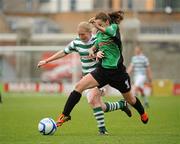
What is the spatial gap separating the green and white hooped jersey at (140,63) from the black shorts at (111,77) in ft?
41.7

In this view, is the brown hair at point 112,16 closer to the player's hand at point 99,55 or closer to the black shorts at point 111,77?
the player's hand at point 99,55

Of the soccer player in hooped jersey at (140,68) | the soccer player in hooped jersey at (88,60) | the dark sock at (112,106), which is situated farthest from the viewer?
the soccer player in hooped jersey at (140,68)

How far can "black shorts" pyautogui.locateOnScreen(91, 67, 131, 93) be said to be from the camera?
1516cm

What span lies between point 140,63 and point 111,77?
13.0 metres

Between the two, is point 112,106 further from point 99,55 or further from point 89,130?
point 99,55

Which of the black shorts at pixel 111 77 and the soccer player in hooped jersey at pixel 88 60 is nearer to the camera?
the black shorts at pixel 111 77

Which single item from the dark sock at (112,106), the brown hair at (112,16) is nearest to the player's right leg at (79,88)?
the brown hair at (112,16)

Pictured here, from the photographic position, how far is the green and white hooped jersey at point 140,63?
91.9 feet

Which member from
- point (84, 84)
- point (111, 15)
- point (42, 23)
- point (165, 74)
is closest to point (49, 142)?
point (84, 84)

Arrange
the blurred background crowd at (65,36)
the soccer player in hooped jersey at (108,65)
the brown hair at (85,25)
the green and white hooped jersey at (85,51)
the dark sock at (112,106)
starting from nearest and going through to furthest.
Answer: the soccer player in hooped jersey at (108,65), the brown hair at (85,25), the green and white hooped jersey at (85,51), the dark sock at (112,106), the blurred background crowd at (65,36)

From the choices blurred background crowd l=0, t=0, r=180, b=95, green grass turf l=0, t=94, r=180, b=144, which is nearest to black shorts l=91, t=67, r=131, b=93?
green grass turf l=0, t=94, r=180, b=144

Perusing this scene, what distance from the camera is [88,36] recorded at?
15836 millimetres

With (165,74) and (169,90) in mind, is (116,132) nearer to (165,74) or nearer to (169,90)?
(169,90)

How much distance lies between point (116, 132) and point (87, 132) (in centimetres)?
55
